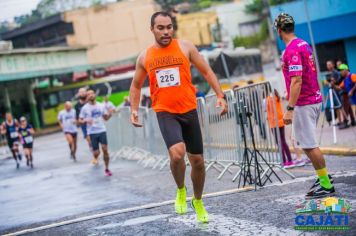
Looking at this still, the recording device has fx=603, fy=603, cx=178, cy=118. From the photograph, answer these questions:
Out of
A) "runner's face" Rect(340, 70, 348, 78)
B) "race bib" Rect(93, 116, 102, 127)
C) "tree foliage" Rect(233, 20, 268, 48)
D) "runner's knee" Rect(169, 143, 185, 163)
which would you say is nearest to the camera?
"runner's knee" Rect(169, 143, 185, 163)

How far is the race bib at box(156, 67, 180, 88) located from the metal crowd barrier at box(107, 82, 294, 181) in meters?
2.69

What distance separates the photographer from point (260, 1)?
Answer: 73500 mm

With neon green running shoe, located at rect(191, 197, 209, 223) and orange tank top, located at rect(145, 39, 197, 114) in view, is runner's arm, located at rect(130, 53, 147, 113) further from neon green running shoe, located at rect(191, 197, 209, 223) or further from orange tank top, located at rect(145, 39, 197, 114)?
neon green running shoe, located at rect(191, 197, 209, 223)

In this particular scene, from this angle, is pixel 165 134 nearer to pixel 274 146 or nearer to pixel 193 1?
pixel 274 146

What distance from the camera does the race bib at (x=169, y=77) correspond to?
238 inches

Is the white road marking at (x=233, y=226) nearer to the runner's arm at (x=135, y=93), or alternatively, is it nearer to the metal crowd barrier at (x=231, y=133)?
the runner's arm at (x=135, y=93)

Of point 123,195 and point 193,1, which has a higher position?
point 193,1

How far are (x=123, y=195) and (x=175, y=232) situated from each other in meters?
4.17

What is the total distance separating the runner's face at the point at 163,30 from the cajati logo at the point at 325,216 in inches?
84.2

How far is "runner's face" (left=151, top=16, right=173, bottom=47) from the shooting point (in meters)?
6.07

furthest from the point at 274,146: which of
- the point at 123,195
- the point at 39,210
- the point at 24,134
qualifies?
the point at 24,134

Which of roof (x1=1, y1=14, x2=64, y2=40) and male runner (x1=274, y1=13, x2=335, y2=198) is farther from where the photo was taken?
roof (x1=1, y1=14, x2=64, y2=40)

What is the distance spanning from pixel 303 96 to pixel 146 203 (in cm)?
280

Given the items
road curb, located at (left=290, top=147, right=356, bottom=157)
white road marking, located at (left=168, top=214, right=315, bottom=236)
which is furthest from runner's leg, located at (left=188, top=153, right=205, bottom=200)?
road curb, located at (left=290, top=147, right=356, bottom=157)
